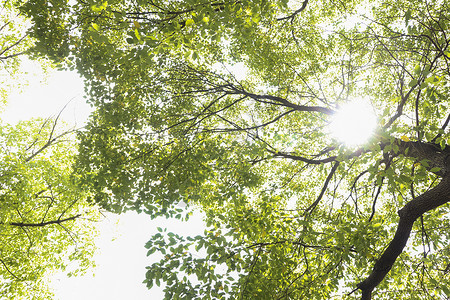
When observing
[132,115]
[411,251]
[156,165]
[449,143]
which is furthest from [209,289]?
[411,251]

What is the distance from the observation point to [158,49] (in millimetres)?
3047

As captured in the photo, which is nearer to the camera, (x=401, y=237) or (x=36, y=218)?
(x=401, y=237)

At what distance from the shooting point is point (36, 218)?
938 cm

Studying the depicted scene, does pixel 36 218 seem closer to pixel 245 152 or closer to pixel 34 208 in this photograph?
pixel 34 208

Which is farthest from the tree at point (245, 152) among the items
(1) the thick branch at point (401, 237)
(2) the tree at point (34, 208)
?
(2) the tree at point (34, 208)

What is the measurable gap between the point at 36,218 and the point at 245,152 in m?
9.47

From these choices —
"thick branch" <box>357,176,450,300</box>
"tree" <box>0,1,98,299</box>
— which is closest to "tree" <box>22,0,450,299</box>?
"thick branch" <box>357,176,450,300</box>

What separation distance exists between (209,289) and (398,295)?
188 inches

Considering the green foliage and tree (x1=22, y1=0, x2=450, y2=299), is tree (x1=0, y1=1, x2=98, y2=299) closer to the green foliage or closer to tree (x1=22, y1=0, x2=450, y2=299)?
the green foliage

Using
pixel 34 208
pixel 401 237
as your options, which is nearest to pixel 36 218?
pixel 34 208

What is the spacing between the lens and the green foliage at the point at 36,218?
7.71m

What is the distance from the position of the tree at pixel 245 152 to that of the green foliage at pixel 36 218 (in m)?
3.80

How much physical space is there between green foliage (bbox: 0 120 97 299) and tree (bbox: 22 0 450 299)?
12.5 feet

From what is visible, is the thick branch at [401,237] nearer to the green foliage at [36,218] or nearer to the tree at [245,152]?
the tree at [245,152]
